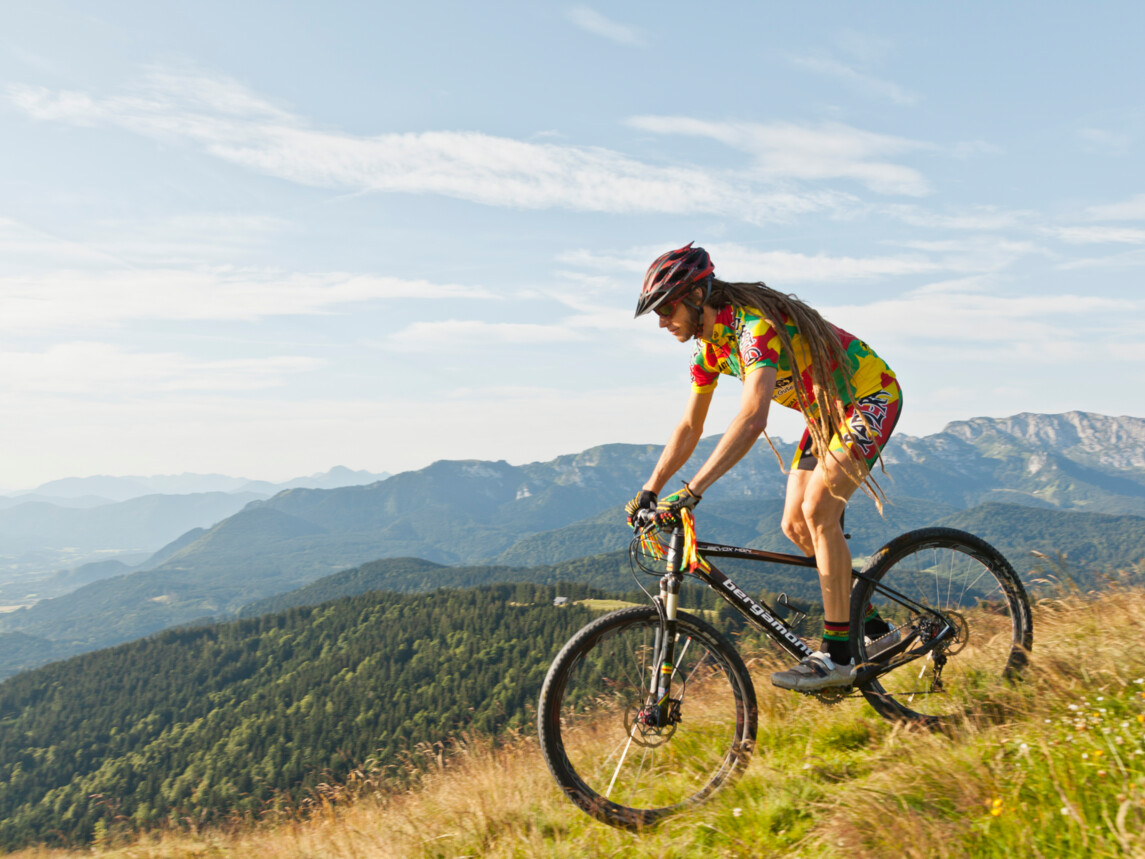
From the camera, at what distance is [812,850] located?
123 inches

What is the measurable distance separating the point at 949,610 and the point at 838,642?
3.73 ft

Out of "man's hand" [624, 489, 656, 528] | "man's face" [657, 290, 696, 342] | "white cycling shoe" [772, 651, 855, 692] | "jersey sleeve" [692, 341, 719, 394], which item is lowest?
"white cycling shoe" [772, 651, 855, 692]

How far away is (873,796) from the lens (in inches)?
125

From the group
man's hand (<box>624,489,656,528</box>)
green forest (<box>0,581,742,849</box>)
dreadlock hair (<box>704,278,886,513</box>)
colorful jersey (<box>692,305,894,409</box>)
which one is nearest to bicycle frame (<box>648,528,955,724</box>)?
man's hand (<box>624,489,656,528</box>)

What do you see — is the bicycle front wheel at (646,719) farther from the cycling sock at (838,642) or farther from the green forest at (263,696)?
the green forest at (263,696)

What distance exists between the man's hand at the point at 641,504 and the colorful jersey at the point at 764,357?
89cm

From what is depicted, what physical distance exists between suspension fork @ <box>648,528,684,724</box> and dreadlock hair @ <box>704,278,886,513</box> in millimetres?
945

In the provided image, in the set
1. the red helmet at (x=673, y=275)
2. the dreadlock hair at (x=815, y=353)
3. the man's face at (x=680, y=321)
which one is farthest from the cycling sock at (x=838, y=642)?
the red helmet at (x=673, y=275)

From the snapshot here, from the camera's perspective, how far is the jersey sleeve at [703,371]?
4.53 metres

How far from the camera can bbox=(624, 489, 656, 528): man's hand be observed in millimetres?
3967

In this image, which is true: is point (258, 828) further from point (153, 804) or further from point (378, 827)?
point (153, 804)

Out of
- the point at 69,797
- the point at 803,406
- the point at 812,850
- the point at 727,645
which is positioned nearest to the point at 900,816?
the point at 812,850

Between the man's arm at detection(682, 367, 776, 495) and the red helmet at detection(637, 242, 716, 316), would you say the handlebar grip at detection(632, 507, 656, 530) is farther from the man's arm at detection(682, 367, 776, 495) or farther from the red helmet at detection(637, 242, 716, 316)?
the red helmet at detection(637, 242, 716, 316)

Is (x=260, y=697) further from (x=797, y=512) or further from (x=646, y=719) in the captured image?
(x=797, y=512)
